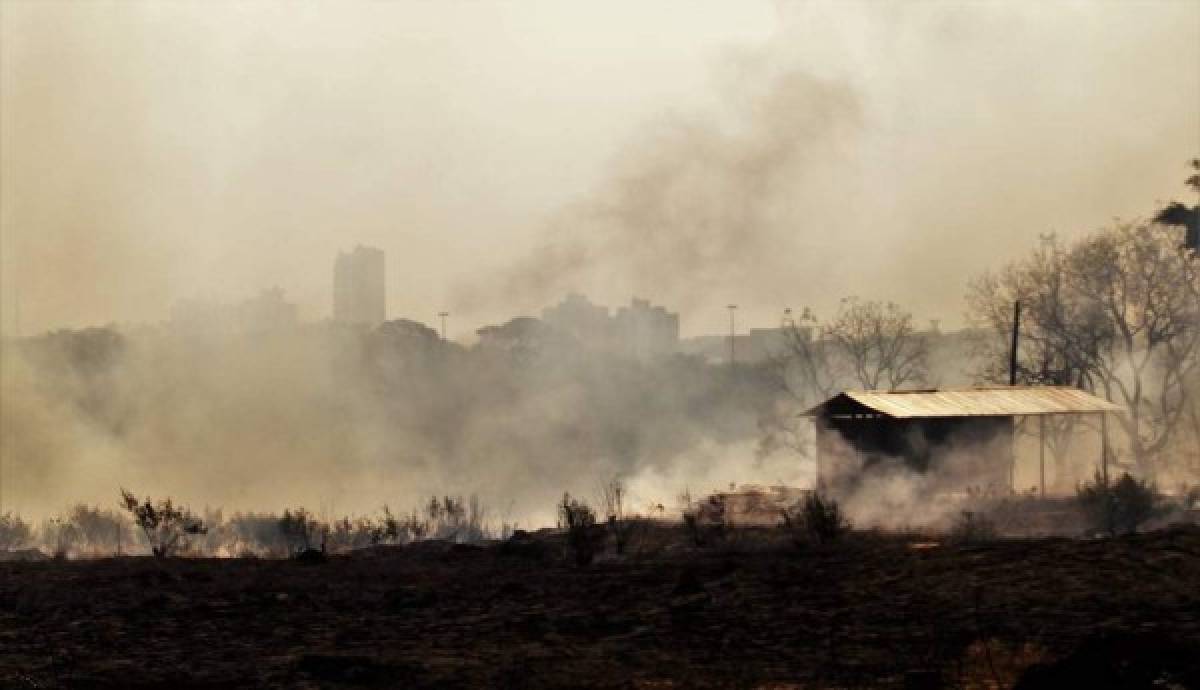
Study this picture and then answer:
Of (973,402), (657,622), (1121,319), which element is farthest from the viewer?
(1121,319)

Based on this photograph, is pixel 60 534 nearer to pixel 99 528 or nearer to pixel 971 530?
pixel 99 528

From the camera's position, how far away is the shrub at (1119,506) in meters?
34.7

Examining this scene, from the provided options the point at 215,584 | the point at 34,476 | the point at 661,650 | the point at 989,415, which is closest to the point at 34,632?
the point at 215,584

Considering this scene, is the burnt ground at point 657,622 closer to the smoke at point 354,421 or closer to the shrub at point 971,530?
the shrub at point 971,530

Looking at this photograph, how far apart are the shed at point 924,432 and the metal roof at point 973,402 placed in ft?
0.10

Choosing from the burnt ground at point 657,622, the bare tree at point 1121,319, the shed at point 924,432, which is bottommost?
the burnt ground at point 657,622

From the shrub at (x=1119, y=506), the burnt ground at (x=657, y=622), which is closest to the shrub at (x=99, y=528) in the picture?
the burnt ground at (x=657, y=622)

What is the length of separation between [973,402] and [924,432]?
2.72m

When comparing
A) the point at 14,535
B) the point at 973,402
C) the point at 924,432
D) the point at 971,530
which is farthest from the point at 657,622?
the point at 14,535

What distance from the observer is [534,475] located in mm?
78250

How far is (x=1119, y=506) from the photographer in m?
35.6

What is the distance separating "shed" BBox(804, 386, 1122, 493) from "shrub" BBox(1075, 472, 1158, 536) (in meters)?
5.55

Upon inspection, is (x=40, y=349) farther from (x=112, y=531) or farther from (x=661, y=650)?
(x=661, y=650)

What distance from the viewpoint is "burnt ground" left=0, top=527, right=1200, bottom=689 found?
13844 millimetres
